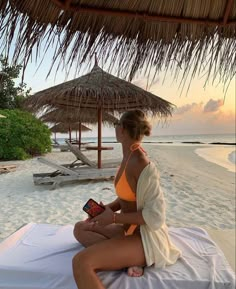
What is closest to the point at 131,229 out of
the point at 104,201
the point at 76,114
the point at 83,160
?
the point at 104,201

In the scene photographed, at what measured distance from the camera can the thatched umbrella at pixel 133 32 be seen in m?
1.64

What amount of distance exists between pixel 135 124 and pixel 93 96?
4329mm

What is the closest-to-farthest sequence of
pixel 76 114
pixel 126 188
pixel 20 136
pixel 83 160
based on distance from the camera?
1. pixel 126 188
2. pixel 83 160
3. pixel 76 114
4. pixel 20 136

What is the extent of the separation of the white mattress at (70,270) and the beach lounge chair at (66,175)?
403 cm

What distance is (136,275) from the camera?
190 cm

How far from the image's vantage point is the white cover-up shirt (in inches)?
72.2

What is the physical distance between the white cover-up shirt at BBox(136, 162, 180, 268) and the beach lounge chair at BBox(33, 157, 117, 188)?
4.75 m

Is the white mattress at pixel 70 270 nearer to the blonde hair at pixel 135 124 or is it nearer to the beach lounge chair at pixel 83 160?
the blonde hair at pixel 135 124

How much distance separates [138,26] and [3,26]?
2.55ft

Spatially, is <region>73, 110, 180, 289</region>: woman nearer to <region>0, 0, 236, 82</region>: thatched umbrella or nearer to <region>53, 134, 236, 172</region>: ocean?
<region>0, 0, 236, 82</region>: thatched umbrella

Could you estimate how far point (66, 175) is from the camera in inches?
264

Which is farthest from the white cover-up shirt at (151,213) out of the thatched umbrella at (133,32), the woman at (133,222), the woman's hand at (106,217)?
the thatched umbrella at (133,32)

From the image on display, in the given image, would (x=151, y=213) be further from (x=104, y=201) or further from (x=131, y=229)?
(x=104, y=201)

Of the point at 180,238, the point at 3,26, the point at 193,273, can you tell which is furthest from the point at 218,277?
the point at 3,26
